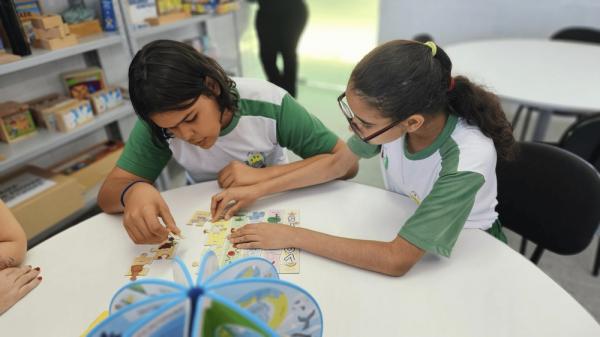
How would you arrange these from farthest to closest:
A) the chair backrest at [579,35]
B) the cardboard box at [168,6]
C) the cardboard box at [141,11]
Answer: the chair backrest at [579,35]
the cardboard box at [168,6]
the cardboard box at [141,11]

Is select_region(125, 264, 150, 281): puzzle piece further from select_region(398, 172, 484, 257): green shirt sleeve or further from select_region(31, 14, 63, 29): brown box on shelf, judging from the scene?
select_region(31, 14, 63, 29): brown box on shelf

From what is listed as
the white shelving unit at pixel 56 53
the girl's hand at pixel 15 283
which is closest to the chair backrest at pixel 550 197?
the girl's hand at pixel 15 283

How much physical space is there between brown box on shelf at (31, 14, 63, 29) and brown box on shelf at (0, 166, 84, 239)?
31.1 inches

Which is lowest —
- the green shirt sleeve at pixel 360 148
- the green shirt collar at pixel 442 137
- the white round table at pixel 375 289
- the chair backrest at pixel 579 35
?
the white round table at pixel 375 289

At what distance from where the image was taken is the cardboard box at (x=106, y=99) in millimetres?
2312

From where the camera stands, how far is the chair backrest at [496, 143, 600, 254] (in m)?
1.18

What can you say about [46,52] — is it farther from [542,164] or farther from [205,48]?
[542,164]

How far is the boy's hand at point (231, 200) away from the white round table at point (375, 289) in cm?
9

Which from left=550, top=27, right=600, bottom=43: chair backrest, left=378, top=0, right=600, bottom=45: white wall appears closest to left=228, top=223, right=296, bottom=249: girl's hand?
left=550, top=27, right=600, bottom=43: chair backrest

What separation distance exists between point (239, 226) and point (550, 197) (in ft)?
3.25

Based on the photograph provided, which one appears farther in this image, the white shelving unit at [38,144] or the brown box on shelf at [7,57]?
the white shelving unit at [38,144]

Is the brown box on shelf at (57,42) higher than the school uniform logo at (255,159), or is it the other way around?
the brown box on shelf at (57,42)

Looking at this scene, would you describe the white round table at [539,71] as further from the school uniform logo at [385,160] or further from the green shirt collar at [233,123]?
the green shirt collar at [233,123]

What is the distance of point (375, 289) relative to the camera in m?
0.92
